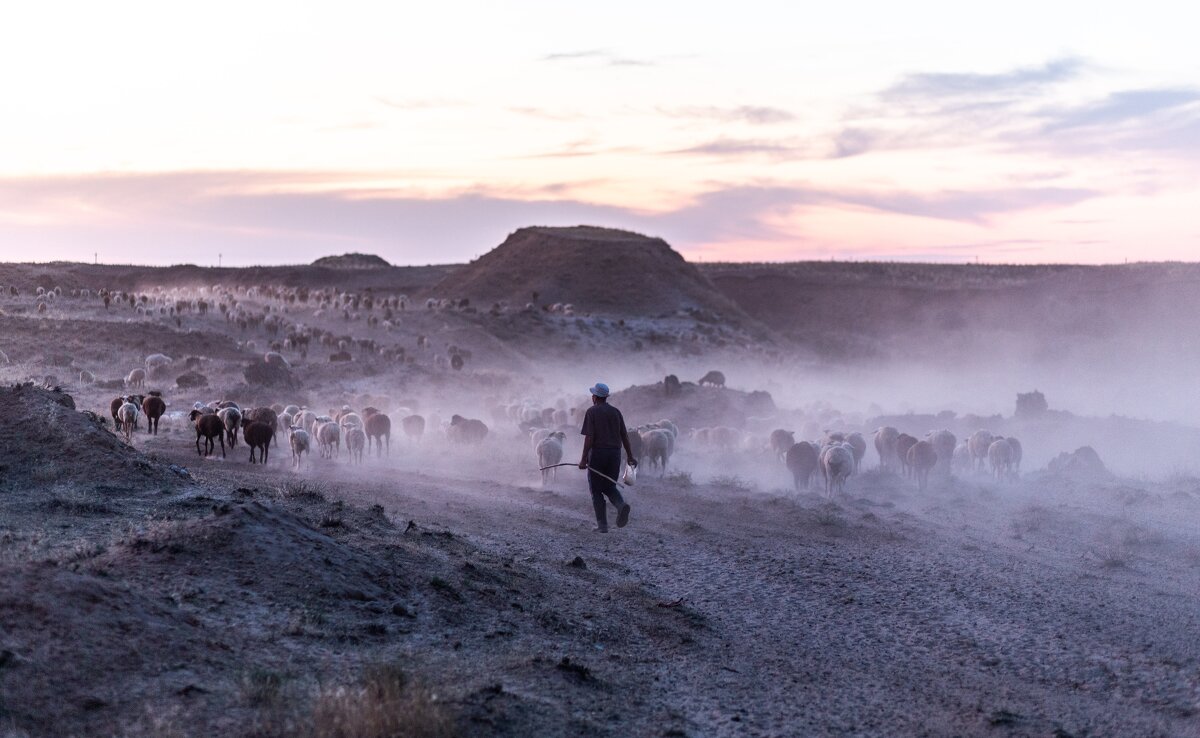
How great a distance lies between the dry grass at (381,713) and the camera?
6.78 metres

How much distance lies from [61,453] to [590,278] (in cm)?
7094

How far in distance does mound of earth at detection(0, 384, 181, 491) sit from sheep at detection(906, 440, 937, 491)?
16894 mm

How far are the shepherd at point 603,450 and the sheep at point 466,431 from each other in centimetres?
1434

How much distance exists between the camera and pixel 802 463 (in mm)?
25797

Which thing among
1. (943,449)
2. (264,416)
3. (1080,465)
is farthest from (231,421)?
(1080,465)

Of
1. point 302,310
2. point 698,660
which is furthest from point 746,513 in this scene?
point 302,310

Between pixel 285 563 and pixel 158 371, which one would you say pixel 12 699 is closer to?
pixel 285 563

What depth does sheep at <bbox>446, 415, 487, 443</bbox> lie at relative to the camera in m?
30.6

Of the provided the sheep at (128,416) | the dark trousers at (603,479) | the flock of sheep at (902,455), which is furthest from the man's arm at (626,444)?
the sheep at (128,416)

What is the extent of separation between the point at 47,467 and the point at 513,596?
7341 millimetres

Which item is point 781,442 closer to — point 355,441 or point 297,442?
point 355,441

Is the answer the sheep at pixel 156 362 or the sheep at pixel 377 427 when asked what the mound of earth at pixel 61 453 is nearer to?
the sheep at pixel 377 427

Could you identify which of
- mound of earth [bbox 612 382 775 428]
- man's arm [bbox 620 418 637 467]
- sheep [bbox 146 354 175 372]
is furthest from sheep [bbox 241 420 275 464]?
sheep [bbox 146 354 175 372]

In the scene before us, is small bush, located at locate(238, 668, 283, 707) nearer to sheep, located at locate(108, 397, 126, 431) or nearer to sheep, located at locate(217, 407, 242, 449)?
sheep, located at locate(217, 407, 242, 449)
